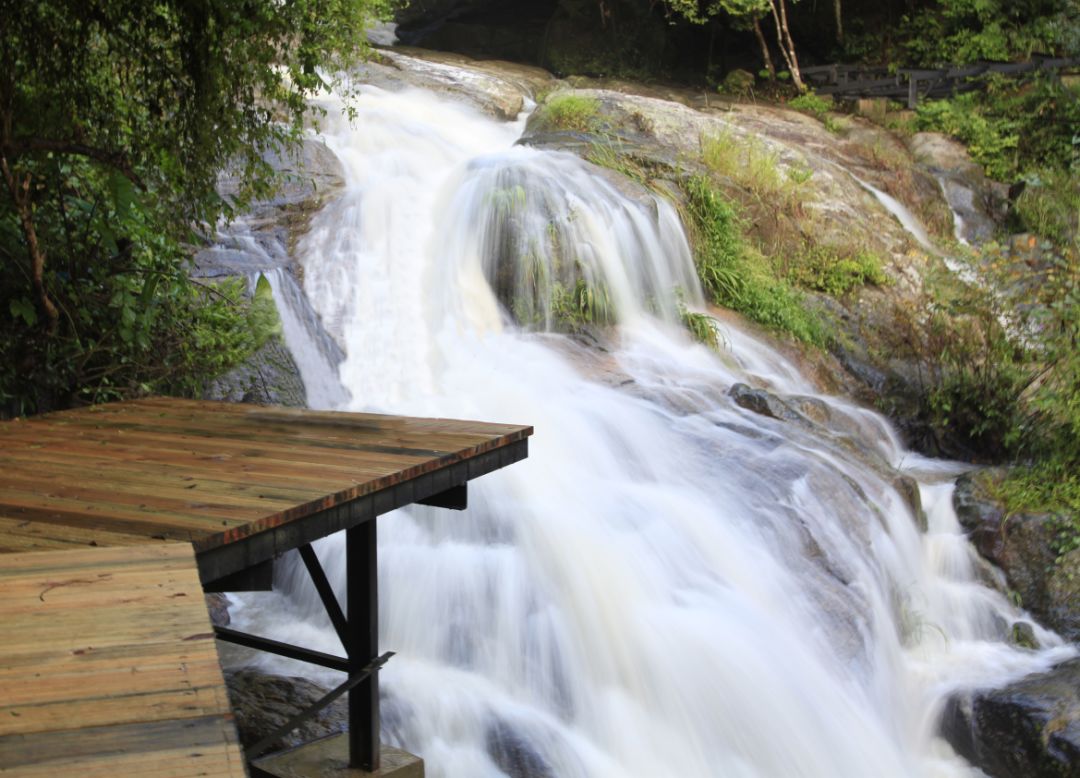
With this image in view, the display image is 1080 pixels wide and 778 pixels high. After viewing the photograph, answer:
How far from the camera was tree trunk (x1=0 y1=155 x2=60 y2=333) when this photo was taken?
15.7 ft

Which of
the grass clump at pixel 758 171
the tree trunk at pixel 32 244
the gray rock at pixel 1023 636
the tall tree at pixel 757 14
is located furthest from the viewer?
the tall tree at pixel 757 14

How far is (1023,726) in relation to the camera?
5242 millimetres

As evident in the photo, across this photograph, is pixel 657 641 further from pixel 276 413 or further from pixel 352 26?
pixel 352 26

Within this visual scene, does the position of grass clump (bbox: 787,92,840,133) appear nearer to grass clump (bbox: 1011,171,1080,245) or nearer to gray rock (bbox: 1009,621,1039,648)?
grass clump (bbox: 1011,171,1080,245)

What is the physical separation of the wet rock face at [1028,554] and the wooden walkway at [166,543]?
414 centimetres

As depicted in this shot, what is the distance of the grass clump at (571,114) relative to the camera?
1159 cm

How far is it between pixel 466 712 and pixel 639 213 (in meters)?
5.97

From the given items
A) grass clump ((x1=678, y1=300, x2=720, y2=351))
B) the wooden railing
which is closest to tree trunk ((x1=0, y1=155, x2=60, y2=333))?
grass clump ((x1=678, y1=300, x2=720, y2=351))

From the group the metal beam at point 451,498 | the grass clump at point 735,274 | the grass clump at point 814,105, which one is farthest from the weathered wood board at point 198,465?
the grass clump at point 814,105

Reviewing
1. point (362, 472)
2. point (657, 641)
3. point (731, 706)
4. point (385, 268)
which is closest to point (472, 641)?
point (657, 641)

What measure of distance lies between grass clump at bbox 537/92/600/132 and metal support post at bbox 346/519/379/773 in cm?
838

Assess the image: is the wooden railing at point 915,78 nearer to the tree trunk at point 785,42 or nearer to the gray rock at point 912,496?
the tree trunk at point 785,42

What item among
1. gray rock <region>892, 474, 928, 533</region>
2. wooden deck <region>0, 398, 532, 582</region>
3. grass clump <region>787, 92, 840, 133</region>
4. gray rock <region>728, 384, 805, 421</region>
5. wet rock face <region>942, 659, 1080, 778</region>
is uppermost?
grass clump <region>787, 92, 840, 133</region>

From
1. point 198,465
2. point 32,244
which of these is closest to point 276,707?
point 198,465
